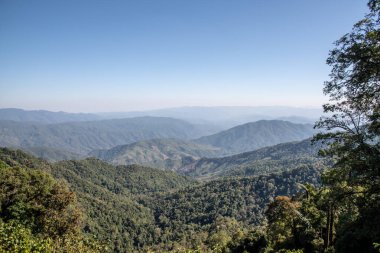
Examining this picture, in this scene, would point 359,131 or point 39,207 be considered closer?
point 359,131

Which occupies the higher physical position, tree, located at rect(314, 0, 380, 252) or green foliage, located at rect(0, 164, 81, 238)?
tree, located at rect(314, 0, 380, 252)

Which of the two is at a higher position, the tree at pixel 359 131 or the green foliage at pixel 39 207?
the tree at pixel 359 131

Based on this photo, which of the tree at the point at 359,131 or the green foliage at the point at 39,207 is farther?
the green foliage at the point at 39,207

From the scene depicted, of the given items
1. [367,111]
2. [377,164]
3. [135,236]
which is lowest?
[135,236]

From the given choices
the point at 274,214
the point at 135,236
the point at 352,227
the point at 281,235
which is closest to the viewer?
the point at 352,227

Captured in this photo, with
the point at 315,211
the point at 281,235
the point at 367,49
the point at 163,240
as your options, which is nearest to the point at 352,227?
the point at 367,49

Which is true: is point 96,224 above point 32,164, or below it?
below

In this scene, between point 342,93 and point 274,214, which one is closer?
point 342,93

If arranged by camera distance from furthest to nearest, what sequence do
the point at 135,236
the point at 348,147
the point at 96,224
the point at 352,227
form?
the point at 135,236 → the point at 96,224 → the point at 352,227 → the point at 348,147

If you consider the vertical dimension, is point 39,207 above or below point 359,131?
below

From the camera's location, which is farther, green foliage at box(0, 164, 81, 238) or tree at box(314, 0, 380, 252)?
green foliage at box(0, 164, 81, 238)

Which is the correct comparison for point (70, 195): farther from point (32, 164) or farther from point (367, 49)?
point (32, 164)
